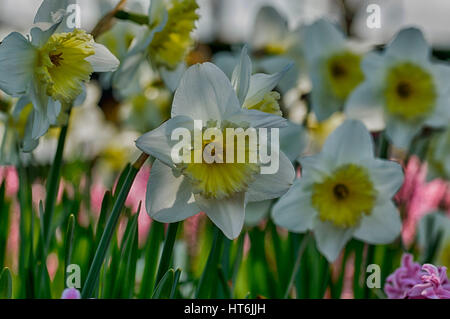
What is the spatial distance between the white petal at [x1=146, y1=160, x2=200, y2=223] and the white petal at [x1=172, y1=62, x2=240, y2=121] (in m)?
0.08

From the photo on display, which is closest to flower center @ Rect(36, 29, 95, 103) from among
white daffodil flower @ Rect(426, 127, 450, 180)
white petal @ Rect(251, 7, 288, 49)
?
white petal @ Rect(251, 7, 288, 49)

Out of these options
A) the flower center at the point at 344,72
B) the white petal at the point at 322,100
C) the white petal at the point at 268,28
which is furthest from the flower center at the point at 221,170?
the white petal at the point at 268,28

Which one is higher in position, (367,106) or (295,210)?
(367,106)

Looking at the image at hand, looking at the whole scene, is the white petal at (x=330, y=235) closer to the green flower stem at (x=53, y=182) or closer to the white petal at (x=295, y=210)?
the white petal at (x=295, y=210)

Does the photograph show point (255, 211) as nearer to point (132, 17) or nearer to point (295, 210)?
point (295, 210)

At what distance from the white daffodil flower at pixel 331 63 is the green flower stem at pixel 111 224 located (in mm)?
928

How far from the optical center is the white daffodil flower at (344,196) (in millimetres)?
1173

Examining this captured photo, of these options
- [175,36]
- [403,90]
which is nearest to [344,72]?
[403,90]

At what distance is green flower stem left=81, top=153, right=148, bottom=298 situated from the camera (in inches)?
31.3

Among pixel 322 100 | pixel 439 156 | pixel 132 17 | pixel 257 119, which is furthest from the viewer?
pixel 439 156

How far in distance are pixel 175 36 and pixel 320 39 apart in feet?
2.14

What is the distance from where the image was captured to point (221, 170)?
786 mm

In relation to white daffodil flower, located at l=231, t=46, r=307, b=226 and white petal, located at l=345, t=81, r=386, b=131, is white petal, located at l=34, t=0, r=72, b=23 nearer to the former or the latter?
white daffodil flower, located at l=231, t=46, r=307, b=226

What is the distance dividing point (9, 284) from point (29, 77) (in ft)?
0.92
